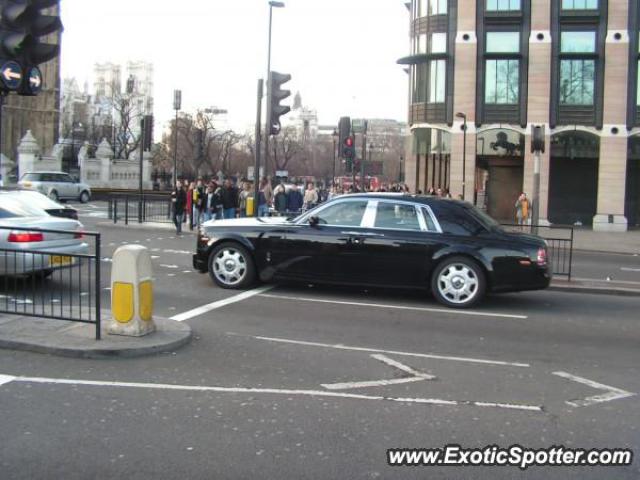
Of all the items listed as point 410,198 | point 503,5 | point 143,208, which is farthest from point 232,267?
point 503,5

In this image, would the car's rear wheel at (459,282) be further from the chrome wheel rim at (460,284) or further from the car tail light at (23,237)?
the car tail light at (23,237)

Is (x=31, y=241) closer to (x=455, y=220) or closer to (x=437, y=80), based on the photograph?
(x=455, y=220)

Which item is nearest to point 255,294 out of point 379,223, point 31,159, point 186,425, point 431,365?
point 379,223

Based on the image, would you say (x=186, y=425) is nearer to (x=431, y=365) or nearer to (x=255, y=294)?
(x=431, y=365)

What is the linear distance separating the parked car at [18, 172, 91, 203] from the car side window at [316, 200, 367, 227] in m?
30.3

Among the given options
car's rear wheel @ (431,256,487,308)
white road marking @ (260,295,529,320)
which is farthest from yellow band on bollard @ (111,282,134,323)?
car's rear wheel @ (431,256,487,308)

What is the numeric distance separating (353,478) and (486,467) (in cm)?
89

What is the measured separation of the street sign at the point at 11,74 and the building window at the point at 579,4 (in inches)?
1366

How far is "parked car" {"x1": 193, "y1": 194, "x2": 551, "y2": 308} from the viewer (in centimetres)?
1014

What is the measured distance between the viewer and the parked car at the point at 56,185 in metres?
38.4

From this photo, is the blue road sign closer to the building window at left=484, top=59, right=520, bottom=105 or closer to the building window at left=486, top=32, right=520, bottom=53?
the building window at left=484, top=59, right=520, bottom=105

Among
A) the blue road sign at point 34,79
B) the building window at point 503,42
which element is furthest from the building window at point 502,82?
the blue road sign at point 34,79

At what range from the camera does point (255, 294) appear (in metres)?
10.8

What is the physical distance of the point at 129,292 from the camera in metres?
7.13
